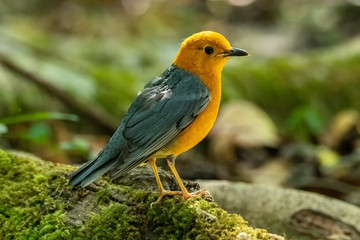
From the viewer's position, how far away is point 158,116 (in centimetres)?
342

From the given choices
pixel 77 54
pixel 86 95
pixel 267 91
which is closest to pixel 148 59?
pixel 77 54

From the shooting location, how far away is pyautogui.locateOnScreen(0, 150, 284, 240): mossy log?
9.89 ft

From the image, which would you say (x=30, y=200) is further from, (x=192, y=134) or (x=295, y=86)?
(x=295, y=86)

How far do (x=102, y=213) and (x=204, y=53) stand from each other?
1.45 m

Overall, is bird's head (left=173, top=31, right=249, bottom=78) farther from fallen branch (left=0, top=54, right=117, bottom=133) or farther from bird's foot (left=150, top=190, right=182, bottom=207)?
fallen branch (left=0, top=54, right=117, bottom=133)

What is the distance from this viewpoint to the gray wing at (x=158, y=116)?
10.8 feet

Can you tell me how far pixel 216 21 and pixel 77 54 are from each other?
5579 mm

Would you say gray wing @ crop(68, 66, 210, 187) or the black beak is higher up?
the black beak

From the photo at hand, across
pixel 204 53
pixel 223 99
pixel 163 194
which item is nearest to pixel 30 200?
pixel 163 194

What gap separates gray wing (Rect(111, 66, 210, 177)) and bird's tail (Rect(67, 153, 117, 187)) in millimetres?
71

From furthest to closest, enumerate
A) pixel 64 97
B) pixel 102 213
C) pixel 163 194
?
pixel 64 97
pixel 163 194
pixel 102 213

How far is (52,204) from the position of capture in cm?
327

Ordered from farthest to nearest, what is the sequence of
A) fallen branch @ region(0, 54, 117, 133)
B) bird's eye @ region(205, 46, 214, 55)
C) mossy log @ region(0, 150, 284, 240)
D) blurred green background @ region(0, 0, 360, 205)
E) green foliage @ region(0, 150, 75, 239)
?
1. fallen branch @ region(0, 54, 117, 133)
2. blurred green background @ region(0, 0, 360, 205)
3. bird's eye @ region(205, 46, 214, 55)
4. green foliage @ region(0, 150, 75, 239)
5. mossy log @ region(0, 150, 284, 240)

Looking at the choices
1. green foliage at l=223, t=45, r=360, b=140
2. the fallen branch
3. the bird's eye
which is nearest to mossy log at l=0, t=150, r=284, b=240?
the bird's eye
